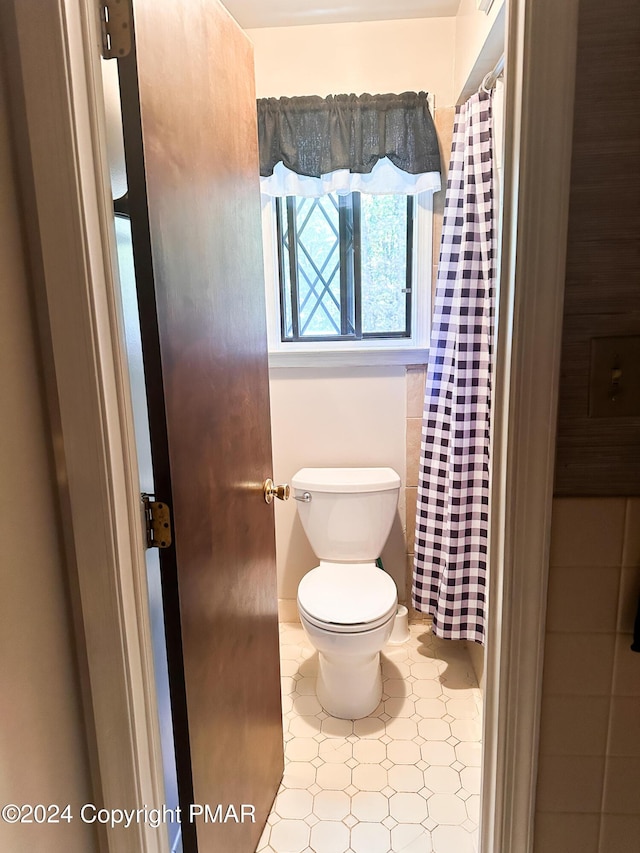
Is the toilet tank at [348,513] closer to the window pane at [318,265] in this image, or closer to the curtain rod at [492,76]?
the window pane at [318,265]

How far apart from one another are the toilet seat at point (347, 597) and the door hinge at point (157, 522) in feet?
3.26

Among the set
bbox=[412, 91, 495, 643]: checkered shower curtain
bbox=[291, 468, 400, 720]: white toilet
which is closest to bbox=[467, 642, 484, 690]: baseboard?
bbox=[412, 91, 495, 643]: checkered shower curtain

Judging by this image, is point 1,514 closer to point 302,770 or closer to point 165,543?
point 165,543

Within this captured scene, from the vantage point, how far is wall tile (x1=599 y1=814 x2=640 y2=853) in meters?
0.98

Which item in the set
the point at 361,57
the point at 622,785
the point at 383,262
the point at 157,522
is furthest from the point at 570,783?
the point at 361,57

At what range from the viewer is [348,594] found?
1970mm

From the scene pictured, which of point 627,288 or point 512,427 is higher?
point 627,288

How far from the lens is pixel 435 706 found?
79.2 inches

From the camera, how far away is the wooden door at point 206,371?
900 mm

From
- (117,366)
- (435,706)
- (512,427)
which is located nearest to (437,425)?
(435,706)

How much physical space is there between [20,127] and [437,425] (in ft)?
5.09

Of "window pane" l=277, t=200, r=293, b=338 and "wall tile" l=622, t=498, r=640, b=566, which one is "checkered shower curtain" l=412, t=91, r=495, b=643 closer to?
"window pane" l=277, t=200, r=293, b=338

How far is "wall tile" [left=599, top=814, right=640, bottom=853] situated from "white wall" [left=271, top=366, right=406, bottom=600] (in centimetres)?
146

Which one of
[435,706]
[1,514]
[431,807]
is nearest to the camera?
[1,514]
